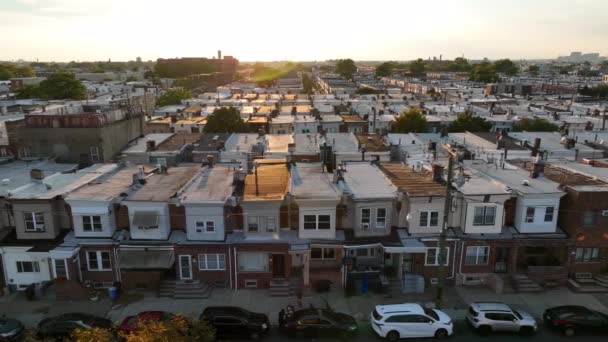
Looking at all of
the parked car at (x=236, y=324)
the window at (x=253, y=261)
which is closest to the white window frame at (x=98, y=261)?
the window at (x=253, y=261)

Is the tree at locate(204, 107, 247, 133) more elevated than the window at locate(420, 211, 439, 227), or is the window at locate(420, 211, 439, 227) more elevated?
the tree at locate(204, 107, 247, 133)

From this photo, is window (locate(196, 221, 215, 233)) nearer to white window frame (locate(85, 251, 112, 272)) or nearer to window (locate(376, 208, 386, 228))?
white window frame (locate(85, 251, 112, 272))

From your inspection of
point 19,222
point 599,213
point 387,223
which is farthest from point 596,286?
point 19,222

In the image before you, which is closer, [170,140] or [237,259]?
[237,259]

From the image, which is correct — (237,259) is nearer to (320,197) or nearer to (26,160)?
(320,197)

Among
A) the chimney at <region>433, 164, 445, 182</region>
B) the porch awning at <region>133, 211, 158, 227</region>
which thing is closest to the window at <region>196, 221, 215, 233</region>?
the porch awning at <region>133, 211, 158, 227</region>

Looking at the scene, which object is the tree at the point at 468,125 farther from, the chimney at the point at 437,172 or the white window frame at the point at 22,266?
the white window frame at the point at 22,266

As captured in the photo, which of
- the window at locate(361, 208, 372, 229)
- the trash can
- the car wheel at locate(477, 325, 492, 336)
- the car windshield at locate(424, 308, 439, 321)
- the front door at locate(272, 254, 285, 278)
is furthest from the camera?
the window at locate(361, 208, 372, 229)
